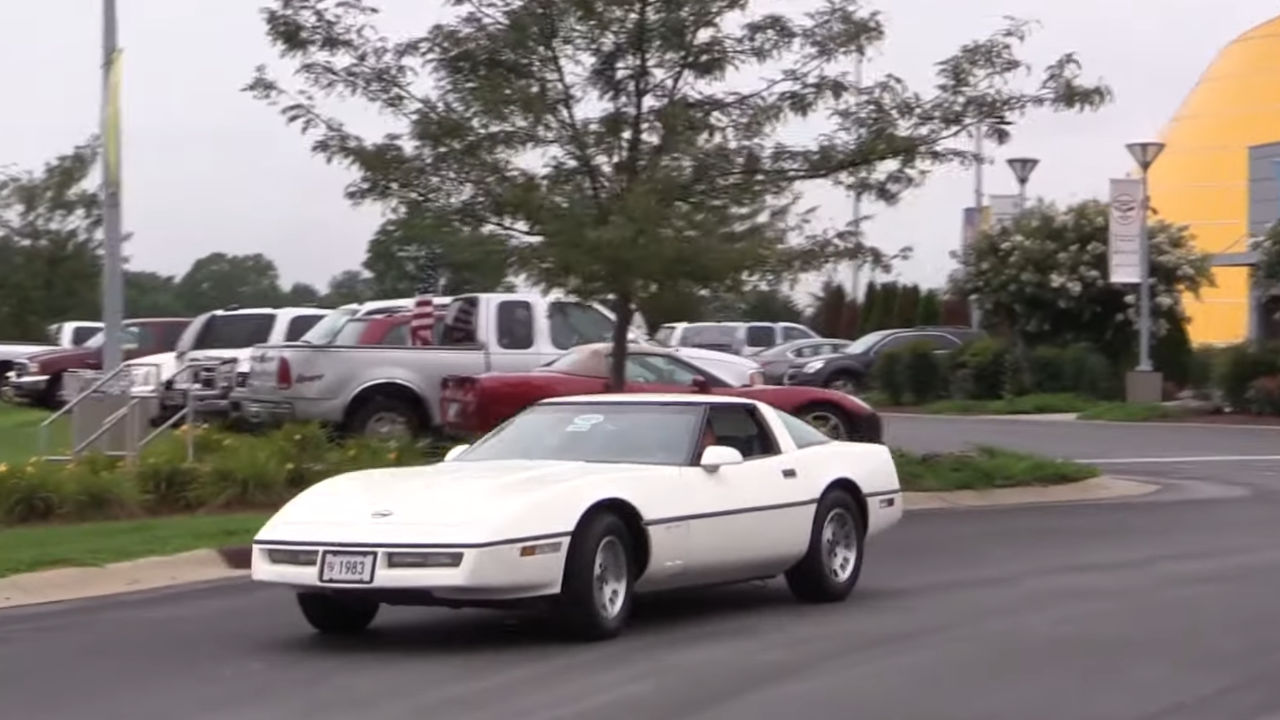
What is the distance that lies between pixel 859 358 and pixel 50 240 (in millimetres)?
22017

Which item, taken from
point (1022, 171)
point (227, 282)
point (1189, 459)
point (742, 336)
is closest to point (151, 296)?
point (227, 282)

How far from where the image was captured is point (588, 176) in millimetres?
19141

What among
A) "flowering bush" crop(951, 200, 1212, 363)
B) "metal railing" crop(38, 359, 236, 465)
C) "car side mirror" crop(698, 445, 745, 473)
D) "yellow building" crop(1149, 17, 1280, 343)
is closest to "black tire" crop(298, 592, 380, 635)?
"car side mirror" crop(698, 445, 745, 473)

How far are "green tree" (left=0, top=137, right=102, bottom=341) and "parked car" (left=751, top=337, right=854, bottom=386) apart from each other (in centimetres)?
1867

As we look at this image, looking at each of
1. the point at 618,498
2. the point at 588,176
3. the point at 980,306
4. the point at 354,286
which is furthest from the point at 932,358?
the point at 618,498

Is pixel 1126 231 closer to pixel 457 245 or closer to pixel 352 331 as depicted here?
pixel 352 331

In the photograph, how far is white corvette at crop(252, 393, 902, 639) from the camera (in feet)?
32.5

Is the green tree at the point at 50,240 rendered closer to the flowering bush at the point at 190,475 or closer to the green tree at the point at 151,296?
the green tree at the point at 151,296

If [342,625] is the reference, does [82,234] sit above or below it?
above

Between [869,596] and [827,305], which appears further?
[827,305]

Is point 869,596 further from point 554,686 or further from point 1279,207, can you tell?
point 1279,207

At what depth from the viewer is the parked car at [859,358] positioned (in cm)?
3963

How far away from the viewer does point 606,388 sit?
64.7ft

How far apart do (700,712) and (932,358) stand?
3189cm
